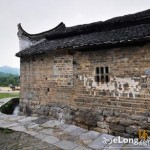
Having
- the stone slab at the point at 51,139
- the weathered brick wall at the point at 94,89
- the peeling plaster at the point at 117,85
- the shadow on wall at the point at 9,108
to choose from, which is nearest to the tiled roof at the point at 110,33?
the weathered brick wall at the point at 94,89

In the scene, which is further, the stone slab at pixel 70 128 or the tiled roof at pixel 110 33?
the stone slab at pixel 70 128

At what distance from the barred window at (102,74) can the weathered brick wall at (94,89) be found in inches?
4.2

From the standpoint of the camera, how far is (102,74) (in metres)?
7.18

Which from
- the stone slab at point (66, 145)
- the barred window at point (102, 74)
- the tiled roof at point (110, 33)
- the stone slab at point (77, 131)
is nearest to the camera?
the stone slab at point (66, 145)

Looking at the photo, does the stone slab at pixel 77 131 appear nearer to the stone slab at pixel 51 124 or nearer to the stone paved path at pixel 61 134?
the stone paved path at pixel 61 134

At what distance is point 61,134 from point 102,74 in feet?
7.76

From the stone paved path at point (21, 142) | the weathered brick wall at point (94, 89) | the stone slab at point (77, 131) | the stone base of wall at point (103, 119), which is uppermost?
the weathered brick wall at point (94, 89)

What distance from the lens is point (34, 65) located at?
32.7 feet

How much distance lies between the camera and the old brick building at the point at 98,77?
6.30 metres

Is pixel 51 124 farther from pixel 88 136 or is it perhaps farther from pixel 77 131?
pixel 88 136

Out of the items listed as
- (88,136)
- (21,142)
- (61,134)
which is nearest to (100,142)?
(88,136)

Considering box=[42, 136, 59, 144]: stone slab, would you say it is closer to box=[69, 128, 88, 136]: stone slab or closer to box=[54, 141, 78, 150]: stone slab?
box=[54, 141, 78, 150]: stone slab

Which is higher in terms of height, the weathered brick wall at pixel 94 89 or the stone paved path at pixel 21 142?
the weathered brick wall at pixel 94 89

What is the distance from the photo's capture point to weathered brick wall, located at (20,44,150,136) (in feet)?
20.6
